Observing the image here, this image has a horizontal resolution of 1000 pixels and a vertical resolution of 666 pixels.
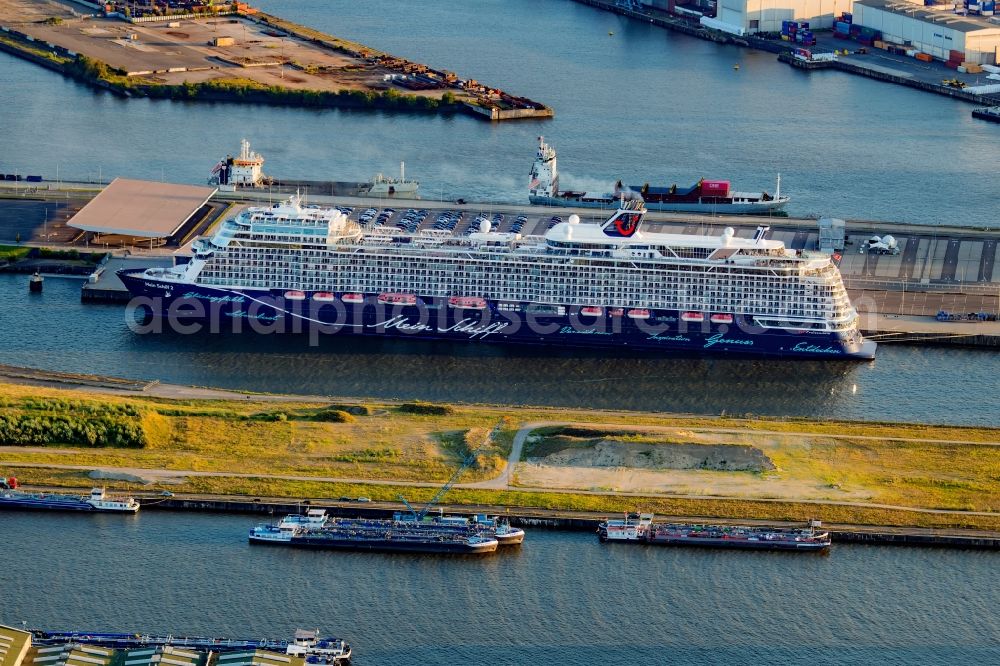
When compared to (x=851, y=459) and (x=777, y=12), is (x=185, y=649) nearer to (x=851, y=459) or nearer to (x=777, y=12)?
(x=851, y=459)

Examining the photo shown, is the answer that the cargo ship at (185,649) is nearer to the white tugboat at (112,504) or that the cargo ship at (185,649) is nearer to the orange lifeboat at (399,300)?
the white tugboat at (112,504)

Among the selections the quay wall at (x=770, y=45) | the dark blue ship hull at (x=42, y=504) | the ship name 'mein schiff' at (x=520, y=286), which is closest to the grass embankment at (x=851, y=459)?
the ship name 'mein schiff' at (x=520, y=286)

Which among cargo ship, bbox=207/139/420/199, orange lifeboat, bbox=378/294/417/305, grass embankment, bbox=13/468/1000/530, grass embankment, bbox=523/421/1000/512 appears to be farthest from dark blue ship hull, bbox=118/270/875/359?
grass embankment, bbox=13/468/1000/530

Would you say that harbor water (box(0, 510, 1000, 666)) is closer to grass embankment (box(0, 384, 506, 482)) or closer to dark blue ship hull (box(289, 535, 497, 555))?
dark blue ship hull (box(289, 535, 497, 555))

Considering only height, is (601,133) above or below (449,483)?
above

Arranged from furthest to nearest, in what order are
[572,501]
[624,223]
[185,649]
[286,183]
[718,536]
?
[286,183] → [624,223] → [572,501] → [718,536] → [185,649]

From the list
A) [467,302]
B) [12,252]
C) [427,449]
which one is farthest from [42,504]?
[12,252]
